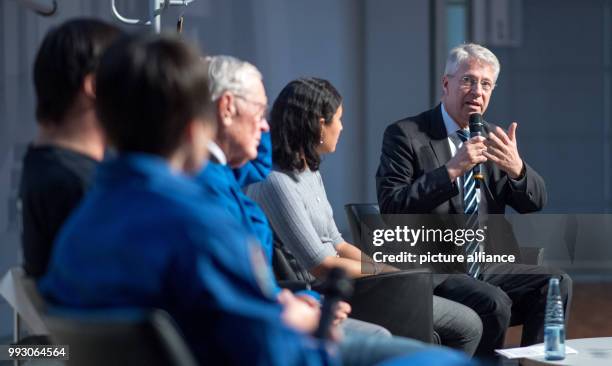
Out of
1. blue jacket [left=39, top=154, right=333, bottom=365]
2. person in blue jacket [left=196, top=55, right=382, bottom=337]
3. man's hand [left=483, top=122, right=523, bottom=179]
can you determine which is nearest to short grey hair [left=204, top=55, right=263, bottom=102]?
person in blue jacket [left=196, top=55, right=382, bottom=337]

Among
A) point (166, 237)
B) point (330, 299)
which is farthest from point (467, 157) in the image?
point (166, 237)

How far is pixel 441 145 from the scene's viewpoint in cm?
411

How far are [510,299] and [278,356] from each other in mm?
2623

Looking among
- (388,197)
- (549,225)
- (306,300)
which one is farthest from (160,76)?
(549,225)

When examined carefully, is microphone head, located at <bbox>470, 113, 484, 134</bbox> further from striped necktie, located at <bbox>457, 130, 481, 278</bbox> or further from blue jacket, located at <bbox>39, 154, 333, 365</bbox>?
blue jacket, located at <bbox>39, 154, 333, 365</bbox>

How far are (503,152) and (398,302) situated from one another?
82 cm

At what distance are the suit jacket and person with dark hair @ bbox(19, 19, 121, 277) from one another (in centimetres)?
183

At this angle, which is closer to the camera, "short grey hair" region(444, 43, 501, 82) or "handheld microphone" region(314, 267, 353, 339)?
"handheld microphone" region(314, 267, 353, 339)

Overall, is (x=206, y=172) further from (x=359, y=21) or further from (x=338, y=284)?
(x=359, y=21)

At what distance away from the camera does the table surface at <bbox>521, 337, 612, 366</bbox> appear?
124 inches

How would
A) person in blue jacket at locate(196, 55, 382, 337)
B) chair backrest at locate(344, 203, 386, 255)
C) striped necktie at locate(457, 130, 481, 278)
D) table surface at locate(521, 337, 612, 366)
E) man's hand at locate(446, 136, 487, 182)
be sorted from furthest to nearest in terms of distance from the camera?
chair backrest at locate(344, 203, 386, 255), striped necktie at locate(457, 130, 481, 278), man's hand at locate(446, 136, 487, 182), table surface at locate(521, 337, 612, 366), person in blue jacket at locate(196, 55, 382, 337)

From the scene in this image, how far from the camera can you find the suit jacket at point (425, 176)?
399 cm

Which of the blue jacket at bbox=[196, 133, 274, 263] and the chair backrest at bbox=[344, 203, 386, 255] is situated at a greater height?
the blue jacket at bbox=[196, 133, 274, 263]

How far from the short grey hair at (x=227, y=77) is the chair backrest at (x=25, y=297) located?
65 centimetres
